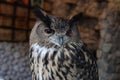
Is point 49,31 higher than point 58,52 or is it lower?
higher

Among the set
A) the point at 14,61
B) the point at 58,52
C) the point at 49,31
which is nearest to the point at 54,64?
the point at 58,52

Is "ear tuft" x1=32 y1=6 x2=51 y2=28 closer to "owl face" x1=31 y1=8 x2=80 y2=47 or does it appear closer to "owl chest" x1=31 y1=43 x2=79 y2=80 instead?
"owl face" x1=31 y1=8 x2=80 y2=47

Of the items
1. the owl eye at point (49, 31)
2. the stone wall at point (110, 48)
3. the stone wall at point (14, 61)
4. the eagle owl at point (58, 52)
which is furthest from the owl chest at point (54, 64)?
the stone wall at point (14, 61)

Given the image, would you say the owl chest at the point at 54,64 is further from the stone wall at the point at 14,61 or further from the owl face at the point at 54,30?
the stone wall at the point at 14,61

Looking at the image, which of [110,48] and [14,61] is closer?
[110,48]

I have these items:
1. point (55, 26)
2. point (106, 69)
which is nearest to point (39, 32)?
point (55, 26)

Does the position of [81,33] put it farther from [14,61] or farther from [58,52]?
[58,52]

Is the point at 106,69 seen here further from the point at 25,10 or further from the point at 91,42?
the point at 25,10

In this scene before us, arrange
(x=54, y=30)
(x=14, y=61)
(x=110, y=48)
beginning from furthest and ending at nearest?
1. (x=14, y=61)
2. (x=110, y=48)
3. (x=54, y=30)
